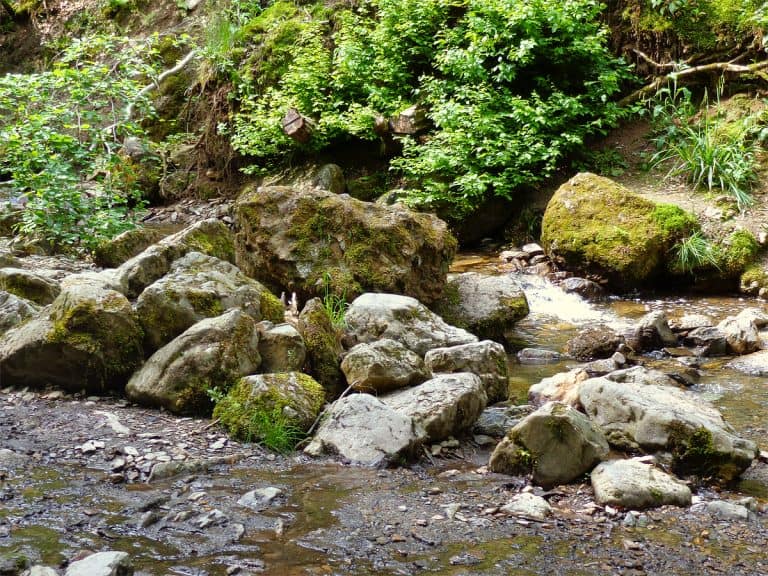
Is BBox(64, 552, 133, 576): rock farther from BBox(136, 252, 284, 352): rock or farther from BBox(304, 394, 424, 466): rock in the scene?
BBox(136, 252, 284, 352): rock

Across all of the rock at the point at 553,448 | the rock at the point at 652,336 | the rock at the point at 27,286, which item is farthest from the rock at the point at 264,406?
the rock at the point at 652,336

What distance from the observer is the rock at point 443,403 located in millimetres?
4574

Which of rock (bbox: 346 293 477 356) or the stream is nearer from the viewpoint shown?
the stream

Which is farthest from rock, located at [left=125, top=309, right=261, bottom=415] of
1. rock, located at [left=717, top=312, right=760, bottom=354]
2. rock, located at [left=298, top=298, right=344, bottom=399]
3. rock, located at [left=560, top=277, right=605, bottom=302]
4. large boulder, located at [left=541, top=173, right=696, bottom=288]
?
large boulder, located at [left=541, top=173, right=696, bottom=288]

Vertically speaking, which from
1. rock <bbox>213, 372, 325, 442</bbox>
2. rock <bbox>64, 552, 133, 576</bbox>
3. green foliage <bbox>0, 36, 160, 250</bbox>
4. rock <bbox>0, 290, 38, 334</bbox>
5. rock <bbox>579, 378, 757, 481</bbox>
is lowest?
rock <bbox>579, 378, 757, 481</bbox>

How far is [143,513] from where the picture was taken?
131 inches

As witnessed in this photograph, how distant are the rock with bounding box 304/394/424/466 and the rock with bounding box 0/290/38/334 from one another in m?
2.52

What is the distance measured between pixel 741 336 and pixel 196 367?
205 inches

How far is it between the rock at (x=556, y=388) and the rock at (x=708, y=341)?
2138mm

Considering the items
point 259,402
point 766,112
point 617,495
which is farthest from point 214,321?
point 766,112

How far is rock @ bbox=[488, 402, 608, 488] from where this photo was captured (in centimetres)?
403

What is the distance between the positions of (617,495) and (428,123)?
29.9ft

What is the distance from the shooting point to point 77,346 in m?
4.77

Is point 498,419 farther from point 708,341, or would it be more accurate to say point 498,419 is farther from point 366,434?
point 708,341
